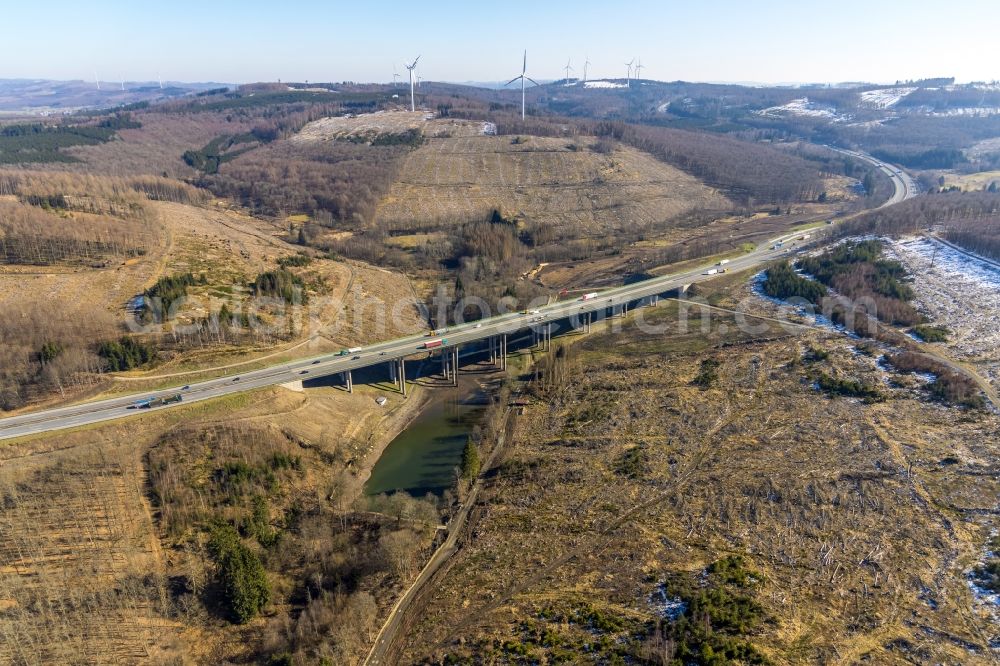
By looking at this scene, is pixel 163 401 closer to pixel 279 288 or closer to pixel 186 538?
pixel 186 538

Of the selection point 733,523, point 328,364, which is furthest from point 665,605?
point 328,364

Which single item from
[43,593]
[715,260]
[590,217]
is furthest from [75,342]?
[590,217]

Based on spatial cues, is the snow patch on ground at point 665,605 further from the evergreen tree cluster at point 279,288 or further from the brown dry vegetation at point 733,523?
the evergreen tree cluster at point 279,288

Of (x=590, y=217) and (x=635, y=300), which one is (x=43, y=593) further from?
(x=590, y=217)

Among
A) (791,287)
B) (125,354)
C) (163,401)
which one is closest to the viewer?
(163,401)

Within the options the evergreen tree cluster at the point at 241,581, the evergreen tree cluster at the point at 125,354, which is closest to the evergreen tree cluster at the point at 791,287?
the evergreen tree cluster at the point at 241,581

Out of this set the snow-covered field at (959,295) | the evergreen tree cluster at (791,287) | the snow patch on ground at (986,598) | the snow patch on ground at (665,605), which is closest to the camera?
the snow patch on ground at (986,598)
